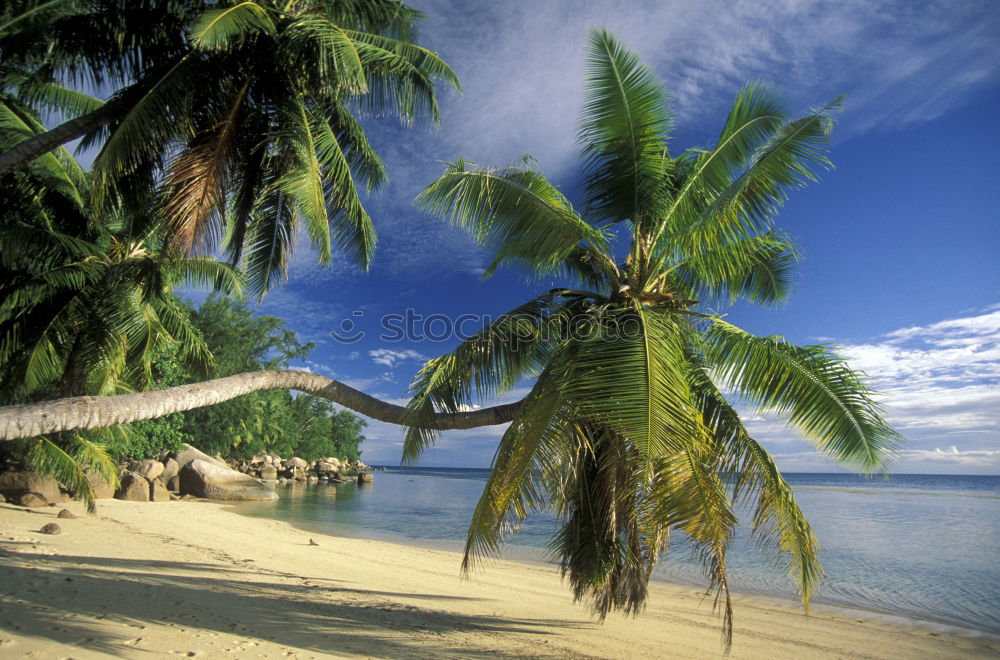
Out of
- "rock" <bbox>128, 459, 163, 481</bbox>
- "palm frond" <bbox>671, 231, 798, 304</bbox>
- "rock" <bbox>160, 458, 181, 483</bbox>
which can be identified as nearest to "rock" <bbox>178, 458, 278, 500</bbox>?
"rock" <bbox>160, 458, 181, 483</bbox>

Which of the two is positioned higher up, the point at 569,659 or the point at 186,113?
the point at 186,113

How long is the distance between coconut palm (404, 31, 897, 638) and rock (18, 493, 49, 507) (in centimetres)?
1515

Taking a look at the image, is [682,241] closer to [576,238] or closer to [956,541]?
[576,238]

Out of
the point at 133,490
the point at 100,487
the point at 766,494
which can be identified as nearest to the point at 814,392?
the point at 766,494

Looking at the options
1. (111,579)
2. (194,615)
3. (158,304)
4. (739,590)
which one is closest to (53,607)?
(194,615)

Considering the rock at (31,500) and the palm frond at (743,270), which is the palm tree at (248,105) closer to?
the palm frond at (743,270)

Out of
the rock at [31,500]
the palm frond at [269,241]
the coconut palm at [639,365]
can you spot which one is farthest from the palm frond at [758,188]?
the rock at [31,500]

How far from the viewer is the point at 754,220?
570cm

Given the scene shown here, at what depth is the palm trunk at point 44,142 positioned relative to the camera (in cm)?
576

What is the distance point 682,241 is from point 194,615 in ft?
21.2

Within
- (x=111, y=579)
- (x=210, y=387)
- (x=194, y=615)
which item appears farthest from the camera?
(x=111, y=579)

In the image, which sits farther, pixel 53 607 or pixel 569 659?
pixel 569 659

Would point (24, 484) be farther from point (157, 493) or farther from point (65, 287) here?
point (65, 287)

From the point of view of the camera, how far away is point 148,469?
2430cm
